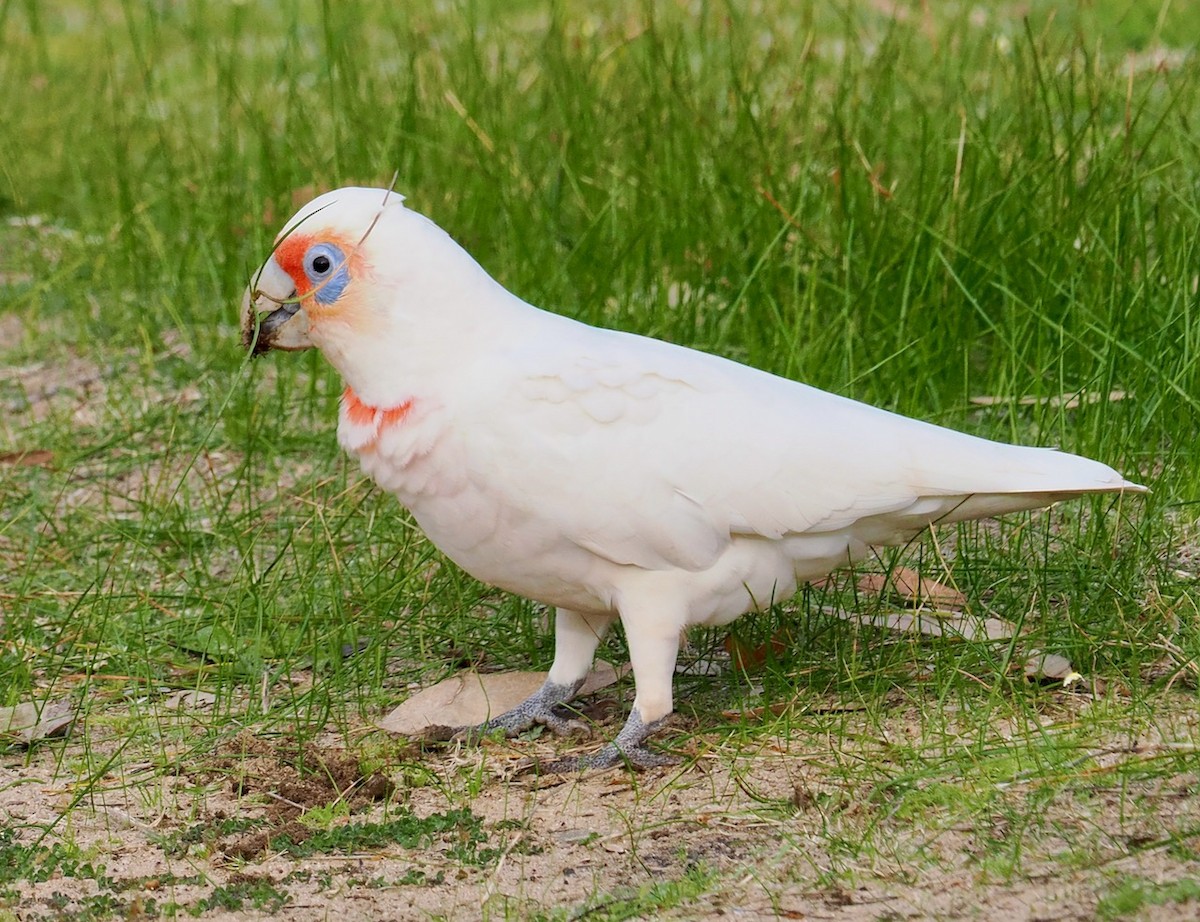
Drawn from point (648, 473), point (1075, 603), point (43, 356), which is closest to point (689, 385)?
point (648, 473)

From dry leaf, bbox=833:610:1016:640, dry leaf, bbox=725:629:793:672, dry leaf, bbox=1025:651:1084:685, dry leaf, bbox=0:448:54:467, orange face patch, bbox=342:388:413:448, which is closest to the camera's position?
orange face patch, bbox=342:388:413:448

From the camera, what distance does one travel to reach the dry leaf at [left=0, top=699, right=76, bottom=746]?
278cm

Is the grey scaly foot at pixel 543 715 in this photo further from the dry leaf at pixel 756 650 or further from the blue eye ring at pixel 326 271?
the blue eye ring at pixel 326 271

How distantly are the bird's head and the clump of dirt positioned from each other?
70 centimetres

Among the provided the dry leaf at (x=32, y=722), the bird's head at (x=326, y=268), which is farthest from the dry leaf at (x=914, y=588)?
the dry leaf at (x=32, y=722)

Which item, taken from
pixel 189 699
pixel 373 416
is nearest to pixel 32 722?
pixel 189 699

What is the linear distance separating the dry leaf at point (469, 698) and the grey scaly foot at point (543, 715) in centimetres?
3

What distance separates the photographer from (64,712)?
9.46ft

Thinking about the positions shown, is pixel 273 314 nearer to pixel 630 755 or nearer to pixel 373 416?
pixel 373 416

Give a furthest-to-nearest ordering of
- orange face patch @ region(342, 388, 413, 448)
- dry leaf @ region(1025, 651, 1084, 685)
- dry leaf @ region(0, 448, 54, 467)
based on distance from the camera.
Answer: dry leaf @ region(0, 448, 54, 467) → dry leaf @ region(1025, 651, 1084, 685) → orange face patch @ region(342, 388, 413, 448)

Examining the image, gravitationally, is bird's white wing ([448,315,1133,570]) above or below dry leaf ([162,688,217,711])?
above

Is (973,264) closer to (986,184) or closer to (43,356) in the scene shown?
(986,184)

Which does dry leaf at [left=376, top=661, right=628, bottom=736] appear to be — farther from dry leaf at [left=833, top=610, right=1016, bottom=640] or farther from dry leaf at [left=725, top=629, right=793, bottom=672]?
dry leaf at [left=833, top=610, right=1016, bottom=640]

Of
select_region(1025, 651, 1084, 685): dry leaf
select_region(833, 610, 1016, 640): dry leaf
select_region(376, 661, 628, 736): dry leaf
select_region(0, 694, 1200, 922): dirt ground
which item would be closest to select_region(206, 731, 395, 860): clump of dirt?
select_region(0, 694, 1200, 922): dirt ground
